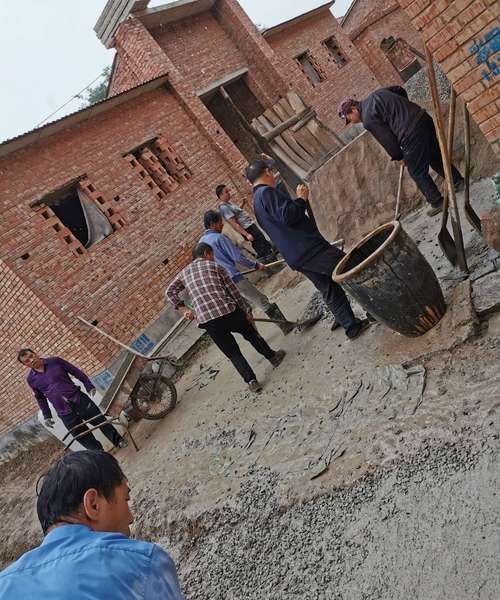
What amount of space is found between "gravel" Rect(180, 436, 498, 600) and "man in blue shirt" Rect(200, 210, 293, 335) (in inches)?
111

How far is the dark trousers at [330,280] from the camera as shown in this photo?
4.13 metres

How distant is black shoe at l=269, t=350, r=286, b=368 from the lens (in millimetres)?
5168

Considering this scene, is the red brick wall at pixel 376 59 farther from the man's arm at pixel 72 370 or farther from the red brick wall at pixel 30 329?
the man's arm at pixel 72 370

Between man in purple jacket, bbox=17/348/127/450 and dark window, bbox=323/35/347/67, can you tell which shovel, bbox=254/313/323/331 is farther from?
dark window, bbox=323/35/347/67

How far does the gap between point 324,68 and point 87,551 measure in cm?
1614

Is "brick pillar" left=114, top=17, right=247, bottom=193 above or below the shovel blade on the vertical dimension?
above

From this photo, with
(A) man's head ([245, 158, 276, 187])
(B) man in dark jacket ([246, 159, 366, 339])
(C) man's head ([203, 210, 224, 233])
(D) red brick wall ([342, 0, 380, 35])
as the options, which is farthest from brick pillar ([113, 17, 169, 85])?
(D) red brick wall ([342, 0, 380, 35])

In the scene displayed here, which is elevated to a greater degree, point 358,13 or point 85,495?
point 358,13

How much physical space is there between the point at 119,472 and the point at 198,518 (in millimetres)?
2560

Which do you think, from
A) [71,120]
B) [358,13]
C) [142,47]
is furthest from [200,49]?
[358,13]

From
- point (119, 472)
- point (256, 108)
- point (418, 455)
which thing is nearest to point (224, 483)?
point (418, 455)

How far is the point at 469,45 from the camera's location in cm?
282

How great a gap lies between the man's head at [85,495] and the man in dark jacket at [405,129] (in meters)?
4.34

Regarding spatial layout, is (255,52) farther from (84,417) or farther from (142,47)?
(84,417)
